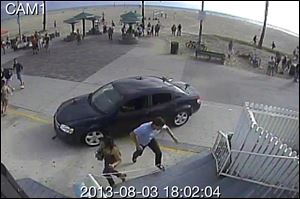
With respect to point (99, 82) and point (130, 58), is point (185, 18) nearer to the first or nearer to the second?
point (130, 58)

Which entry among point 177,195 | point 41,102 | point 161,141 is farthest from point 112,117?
point 177,195

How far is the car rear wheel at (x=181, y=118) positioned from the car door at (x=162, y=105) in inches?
7.5

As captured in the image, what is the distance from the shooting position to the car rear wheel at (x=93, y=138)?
22.0ft

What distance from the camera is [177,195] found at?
358cm

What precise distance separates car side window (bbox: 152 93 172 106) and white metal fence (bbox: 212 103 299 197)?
3089 millimetres

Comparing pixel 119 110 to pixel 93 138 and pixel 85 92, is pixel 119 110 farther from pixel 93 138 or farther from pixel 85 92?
pixel 85 92

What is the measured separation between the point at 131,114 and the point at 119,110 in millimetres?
202

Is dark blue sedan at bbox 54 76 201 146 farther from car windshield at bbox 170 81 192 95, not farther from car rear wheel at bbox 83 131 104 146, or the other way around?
car windshield at bbox 170 81 192 95

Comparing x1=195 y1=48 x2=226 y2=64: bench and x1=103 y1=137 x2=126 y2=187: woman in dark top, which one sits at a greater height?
x1=195 y1=48 x2=226 y2=64: bench

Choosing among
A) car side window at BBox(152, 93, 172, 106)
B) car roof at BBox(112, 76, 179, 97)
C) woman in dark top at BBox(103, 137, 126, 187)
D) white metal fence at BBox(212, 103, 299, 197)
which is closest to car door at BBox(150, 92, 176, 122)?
car side window at BBox(152, 93, 172, 106)

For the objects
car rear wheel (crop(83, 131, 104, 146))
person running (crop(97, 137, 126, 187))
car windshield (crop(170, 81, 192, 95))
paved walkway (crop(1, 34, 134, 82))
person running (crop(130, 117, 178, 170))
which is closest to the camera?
person running (crop(97, 137, 126, 187))

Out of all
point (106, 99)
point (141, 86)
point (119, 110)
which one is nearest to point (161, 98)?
point (141, 86)

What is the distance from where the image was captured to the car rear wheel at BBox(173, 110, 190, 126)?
7.56 meters

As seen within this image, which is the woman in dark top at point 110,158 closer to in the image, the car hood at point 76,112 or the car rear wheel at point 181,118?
the car hood at point 76,112
